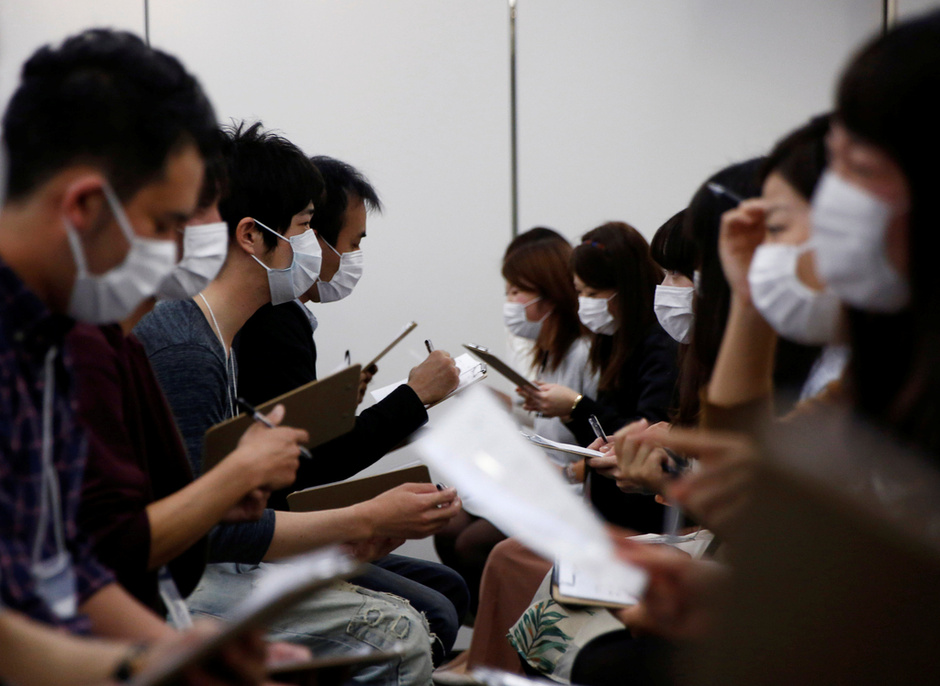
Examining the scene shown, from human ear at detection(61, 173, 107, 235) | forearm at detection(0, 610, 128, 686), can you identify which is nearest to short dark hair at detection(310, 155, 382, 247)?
human ear at detection(61, 173, 107, 235)

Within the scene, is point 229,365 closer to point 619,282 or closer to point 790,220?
point 790,220

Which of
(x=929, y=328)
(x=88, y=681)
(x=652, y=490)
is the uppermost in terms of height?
(x=929, y=328)

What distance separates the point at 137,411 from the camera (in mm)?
1219

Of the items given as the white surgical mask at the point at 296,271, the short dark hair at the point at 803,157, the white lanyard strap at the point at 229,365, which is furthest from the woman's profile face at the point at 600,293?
the short dark hair at the point at 803,157

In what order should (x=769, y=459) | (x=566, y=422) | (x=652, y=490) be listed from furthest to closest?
1. (x=566, y=422)
2. (x=652, y=490)
3. (x=769, y=459)

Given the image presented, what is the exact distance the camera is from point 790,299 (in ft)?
3.51

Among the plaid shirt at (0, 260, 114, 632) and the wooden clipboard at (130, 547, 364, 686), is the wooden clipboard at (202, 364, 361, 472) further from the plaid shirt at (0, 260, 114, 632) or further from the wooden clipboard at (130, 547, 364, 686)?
the wooden clipboard at (130, 547, 364, 686)

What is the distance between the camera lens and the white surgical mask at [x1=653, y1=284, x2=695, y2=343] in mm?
1965

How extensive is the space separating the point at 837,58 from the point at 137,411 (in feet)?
11.7

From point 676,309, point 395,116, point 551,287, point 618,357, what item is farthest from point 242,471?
point 395,116

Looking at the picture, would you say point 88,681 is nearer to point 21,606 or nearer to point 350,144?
point 21,606

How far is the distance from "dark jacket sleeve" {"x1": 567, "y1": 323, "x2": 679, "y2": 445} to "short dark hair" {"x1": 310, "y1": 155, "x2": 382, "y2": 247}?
0.85 metres

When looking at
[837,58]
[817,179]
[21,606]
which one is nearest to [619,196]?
[837,58]

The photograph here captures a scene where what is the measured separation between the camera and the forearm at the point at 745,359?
48.8 inches
